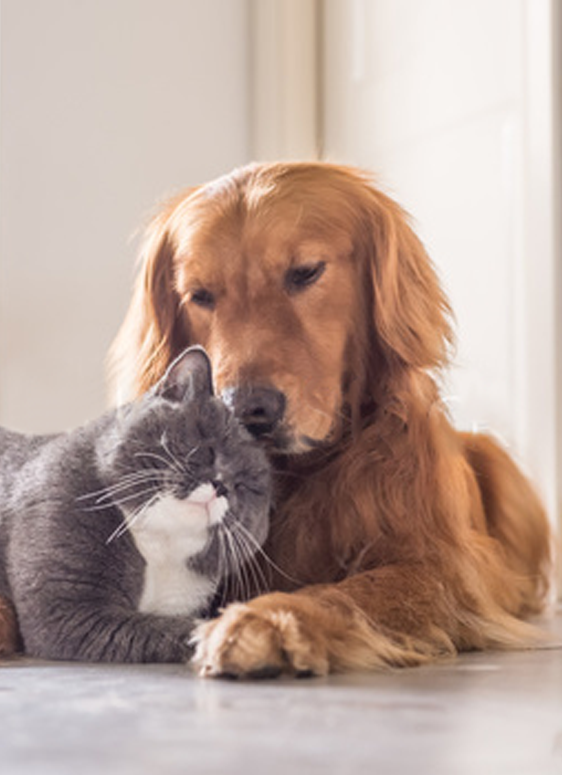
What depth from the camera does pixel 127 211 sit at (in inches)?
106

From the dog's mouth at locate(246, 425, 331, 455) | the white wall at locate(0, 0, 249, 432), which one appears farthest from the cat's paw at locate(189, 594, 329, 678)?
the white wall at locate(0, 0, 249, 432)

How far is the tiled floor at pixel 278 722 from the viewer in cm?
99

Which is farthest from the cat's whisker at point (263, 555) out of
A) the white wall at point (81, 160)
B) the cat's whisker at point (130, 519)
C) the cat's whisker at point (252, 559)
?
the white wall at point (81, 160)

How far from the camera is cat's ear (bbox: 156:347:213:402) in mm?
1479

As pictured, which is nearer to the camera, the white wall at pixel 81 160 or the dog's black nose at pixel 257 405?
the dog's black nose at pixel 257 405

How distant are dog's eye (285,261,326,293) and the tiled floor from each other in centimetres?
47

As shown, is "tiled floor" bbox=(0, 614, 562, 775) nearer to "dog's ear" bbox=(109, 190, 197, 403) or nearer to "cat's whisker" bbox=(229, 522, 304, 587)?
"cat's whisker" bbox=(229, 522, 304, 587)

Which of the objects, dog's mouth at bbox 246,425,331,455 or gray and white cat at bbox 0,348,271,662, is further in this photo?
dog's mouth at bbox 246,425,331,455

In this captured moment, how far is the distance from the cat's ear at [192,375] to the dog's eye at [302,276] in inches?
6.2

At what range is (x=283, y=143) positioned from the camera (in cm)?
281

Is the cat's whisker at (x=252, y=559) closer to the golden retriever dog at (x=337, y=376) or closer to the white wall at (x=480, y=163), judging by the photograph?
the golden retriever dog at (x=337, y=376)

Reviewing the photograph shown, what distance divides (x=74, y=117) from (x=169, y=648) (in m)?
1.49

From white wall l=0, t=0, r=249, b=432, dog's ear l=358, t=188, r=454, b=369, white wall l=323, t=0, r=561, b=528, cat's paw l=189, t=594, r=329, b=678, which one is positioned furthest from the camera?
white wall l=0, t=0, r=249, b=432

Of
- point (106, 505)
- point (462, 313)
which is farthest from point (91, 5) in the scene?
point (106, 505)
